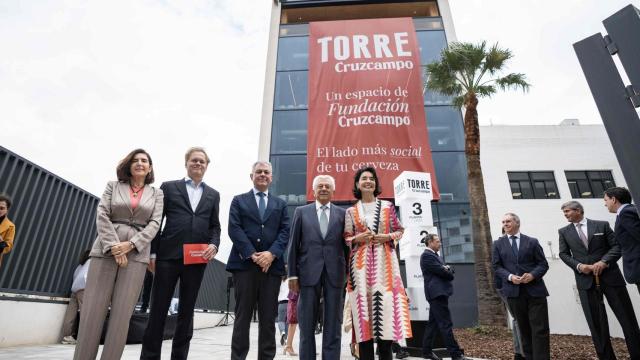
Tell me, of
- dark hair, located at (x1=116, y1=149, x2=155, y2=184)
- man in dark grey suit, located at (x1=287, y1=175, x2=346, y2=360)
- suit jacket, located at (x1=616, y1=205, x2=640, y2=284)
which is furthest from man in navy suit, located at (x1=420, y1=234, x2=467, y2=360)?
dark hair, located at (x1=116, y1=149, x2=155, y2=184)

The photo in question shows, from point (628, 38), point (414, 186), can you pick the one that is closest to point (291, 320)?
point (414, 186)

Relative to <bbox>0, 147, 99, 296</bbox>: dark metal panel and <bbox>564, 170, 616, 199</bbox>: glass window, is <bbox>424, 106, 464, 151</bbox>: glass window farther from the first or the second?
<bbox>0, 147, 99, 296</bbox>: dark metal panel

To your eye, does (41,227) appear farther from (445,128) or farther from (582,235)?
(445,128)

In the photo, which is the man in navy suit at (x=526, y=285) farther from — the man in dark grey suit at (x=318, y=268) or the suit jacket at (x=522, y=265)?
the man in dark grey suit at (x=318, y=268)

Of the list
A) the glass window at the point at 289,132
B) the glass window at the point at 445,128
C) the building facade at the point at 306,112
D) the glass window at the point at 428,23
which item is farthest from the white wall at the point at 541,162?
the glass window at the point at 289,132

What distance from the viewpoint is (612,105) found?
79.5 inches

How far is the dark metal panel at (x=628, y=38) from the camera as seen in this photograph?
195cm

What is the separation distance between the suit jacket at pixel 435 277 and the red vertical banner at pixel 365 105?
7653 mm

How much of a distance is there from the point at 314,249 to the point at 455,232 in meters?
12.0

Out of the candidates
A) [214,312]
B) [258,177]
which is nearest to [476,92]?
[258,177]

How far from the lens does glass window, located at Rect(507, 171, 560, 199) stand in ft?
53.8

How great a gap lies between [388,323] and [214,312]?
1142cm

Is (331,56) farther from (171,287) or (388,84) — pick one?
(171,287)

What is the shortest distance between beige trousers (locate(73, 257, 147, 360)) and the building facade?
1141 cm
